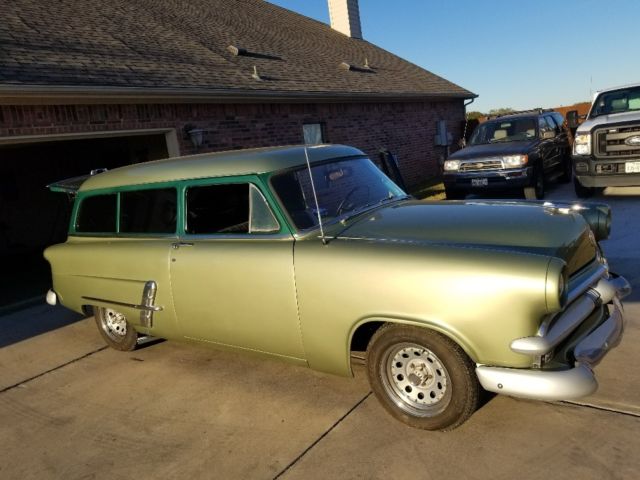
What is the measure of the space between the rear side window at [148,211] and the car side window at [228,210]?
0.22 m

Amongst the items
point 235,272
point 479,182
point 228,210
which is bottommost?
point 479,182

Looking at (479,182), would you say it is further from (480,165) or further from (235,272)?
(235,272)

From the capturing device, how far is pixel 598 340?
296cm

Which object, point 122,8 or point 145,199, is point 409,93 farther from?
point 145,199

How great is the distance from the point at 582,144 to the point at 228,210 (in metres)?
7.48

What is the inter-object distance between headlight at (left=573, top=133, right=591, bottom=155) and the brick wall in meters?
5.73

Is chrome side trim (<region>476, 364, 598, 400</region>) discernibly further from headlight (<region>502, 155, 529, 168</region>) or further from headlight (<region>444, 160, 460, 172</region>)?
headlight (<region>444, 160, 460, 172</region>)

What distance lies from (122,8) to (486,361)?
12.0 metres

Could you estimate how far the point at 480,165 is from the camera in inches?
375

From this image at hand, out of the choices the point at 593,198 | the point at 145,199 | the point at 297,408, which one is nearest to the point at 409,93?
the point at 593,198

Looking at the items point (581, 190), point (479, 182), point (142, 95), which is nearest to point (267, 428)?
point (142, 95)

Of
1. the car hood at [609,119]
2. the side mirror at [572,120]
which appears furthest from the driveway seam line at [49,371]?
the side mirror at [572,120]

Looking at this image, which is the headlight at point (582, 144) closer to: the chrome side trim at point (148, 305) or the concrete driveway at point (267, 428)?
the concrete driveway at point (267, 428)

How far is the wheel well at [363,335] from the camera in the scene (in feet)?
10.7
